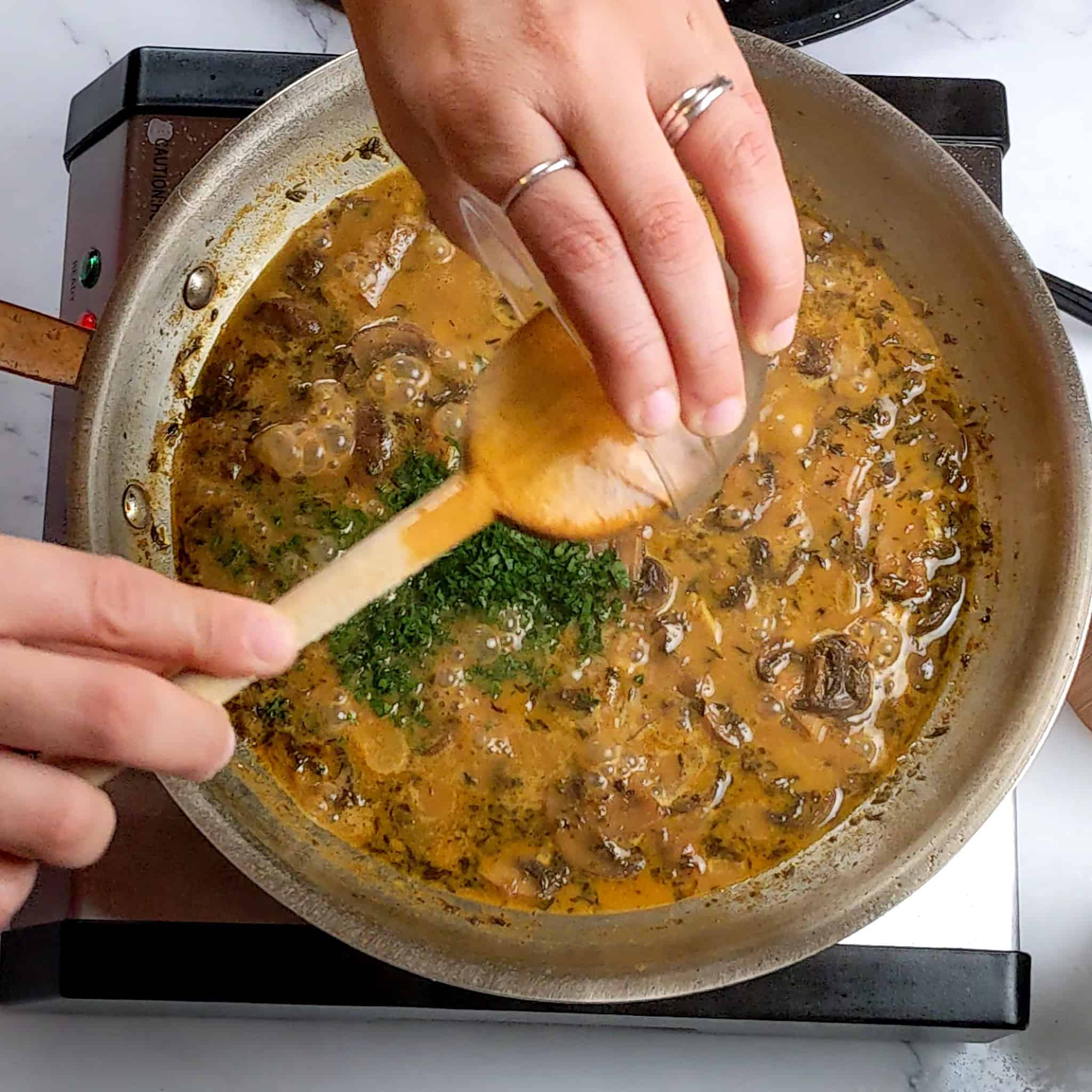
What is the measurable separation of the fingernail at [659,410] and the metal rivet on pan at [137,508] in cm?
76

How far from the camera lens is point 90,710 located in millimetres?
883

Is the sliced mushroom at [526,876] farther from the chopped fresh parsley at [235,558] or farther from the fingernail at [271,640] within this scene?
the fingernail at [271,640]

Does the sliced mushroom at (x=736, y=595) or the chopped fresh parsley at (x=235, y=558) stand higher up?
the chopped fresh parsley at (x=235, y=558)

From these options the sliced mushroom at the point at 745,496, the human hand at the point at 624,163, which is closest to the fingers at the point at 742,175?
the human hand at the point at 624,163

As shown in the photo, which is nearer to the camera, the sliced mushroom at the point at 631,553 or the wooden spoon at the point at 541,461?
the wooden spoon at the point at 541,461

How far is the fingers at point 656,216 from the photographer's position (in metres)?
0.96

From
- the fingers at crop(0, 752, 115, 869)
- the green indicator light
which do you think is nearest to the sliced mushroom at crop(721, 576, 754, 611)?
the fingers at crop(0, 752, 115, 869)

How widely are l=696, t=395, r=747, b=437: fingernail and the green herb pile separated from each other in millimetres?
440

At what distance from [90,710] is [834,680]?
35.9 inches

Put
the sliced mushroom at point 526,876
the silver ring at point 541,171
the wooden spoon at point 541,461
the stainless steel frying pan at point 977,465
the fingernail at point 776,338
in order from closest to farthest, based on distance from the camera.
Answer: the silver ring at point 541,171 < the fingernail at point 776,338 < the wooden spoon at point 541,461 < the stainless steel frying pan at point 977,465 < the sliced mushroom at point 526,876

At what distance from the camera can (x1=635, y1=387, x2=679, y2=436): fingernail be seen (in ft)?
3.25

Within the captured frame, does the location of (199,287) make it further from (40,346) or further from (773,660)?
(773,660)

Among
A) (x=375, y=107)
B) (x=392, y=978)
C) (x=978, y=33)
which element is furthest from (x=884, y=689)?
(x=978, y=33)

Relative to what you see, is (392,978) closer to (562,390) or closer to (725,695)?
(725,695)
